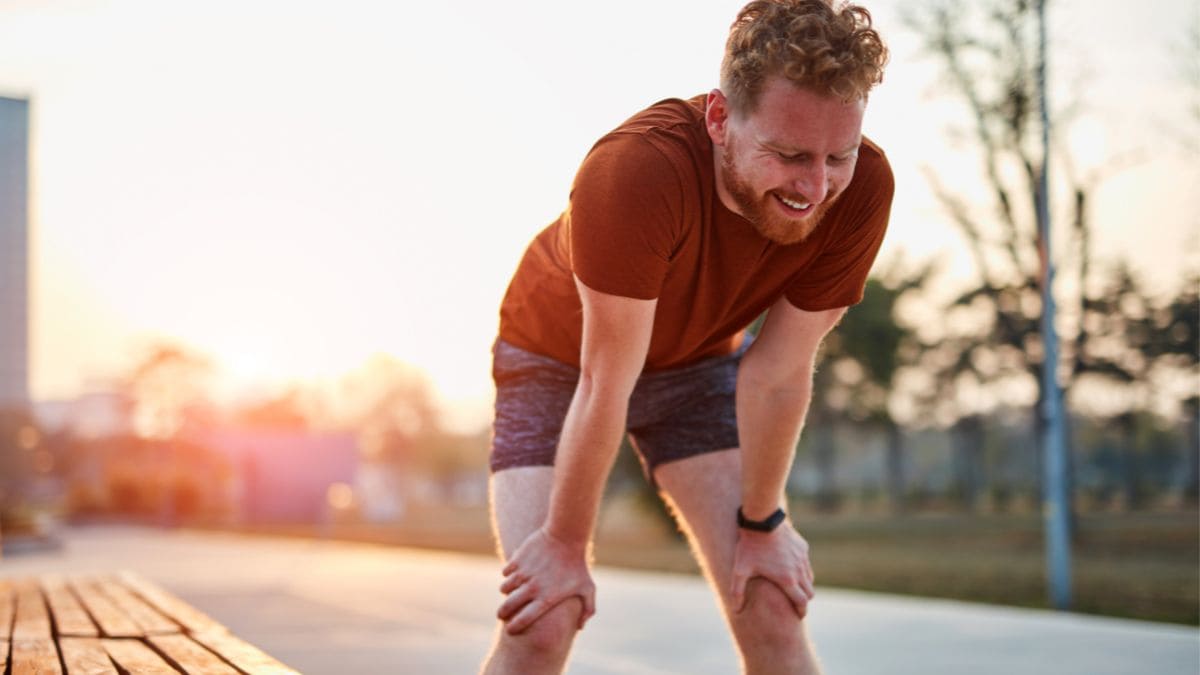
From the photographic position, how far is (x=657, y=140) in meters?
2.33

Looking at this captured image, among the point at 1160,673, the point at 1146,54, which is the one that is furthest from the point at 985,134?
the point at 1160,673

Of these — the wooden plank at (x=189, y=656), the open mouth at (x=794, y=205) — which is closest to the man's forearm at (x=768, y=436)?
the open mouth at (x=794, y=205)

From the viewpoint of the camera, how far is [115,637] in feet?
11.8

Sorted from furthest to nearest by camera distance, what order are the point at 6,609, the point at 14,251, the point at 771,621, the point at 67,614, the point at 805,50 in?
the point at 14,251, the point at 6,609, the point at 67,614, the point at 771,621, the point at 805,50

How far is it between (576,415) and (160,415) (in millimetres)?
66791

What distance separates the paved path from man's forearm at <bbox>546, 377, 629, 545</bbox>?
4.90 meters

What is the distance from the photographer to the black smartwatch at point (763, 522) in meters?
2.78

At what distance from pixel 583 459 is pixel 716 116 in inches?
26.3

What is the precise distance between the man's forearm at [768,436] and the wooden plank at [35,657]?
148 cm

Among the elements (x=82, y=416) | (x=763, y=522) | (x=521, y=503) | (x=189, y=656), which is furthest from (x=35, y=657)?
(x=82, y=416)

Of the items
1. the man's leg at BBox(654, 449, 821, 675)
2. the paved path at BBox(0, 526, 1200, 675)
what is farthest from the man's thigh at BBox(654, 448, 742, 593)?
the paved path at BBox(0, 526, 1200, 675)

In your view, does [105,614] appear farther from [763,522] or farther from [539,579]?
[763,522]

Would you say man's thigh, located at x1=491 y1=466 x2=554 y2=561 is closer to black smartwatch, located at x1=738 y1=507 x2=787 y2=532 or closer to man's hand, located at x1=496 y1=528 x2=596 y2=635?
man's hand, located at x1=496 y1=528 x2=596 y2=635

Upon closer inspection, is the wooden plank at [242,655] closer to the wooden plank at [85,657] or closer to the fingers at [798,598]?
the wooden plank at [85,657]
